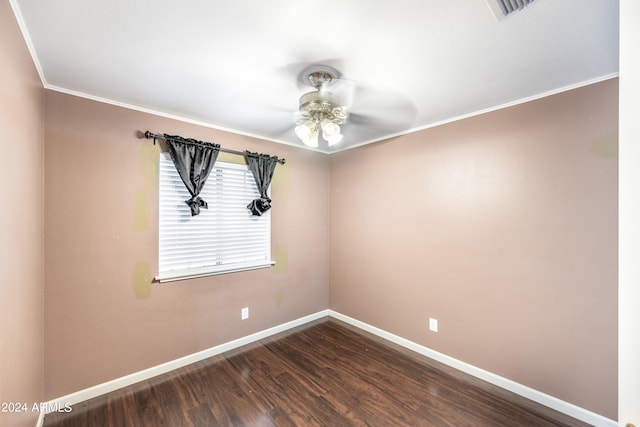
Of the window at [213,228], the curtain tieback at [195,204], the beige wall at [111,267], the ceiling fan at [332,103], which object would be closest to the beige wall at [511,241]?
the ceiling fan at [332,103]

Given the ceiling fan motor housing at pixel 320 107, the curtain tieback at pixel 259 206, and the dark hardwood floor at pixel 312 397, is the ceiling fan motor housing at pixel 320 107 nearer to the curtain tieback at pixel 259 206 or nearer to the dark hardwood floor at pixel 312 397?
the curtain tieback at pixel 259 206

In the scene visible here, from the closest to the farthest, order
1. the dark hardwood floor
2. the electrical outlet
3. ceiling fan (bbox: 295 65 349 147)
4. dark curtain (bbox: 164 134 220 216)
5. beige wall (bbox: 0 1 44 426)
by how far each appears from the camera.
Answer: beige wall (bbox: 0 1 44 426), ceiling fan (bbox: 295 65 349 147), the dark hardwood floor, dark curtain (bbox: 164 134 220 216), the electrical outlet

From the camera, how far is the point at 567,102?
201 centimetres

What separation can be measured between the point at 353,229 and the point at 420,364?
164cm

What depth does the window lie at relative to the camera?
2.54 meters

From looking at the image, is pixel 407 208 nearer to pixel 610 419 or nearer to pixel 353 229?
pixel 353 229

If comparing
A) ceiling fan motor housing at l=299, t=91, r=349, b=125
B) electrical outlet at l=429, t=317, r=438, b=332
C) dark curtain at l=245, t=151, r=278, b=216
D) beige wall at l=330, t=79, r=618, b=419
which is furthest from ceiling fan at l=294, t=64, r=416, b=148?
electrical outlet at l=429, t=317, r=438, b=332

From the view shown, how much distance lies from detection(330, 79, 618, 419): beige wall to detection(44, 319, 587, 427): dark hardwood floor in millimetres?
302

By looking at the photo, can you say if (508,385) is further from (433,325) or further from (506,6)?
(506,6)

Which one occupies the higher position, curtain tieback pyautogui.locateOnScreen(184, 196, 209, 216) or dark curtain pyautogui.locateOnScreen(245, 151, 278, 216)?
dark curtain pyautogui.locateOnScreen(245, 151, 278, 216)

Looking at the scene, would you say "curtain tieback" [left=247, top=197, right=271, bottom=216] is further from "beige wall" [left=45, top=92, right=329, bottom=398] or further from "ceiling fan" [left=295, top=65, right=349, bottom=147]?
"ceiling fan" [left=295, top=65, right=349, bottom=147]

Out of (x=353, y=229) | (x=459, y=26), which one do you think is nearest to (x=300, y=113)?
(x=459, y=26)

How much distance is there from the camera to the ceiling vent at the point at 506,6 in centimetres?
122
